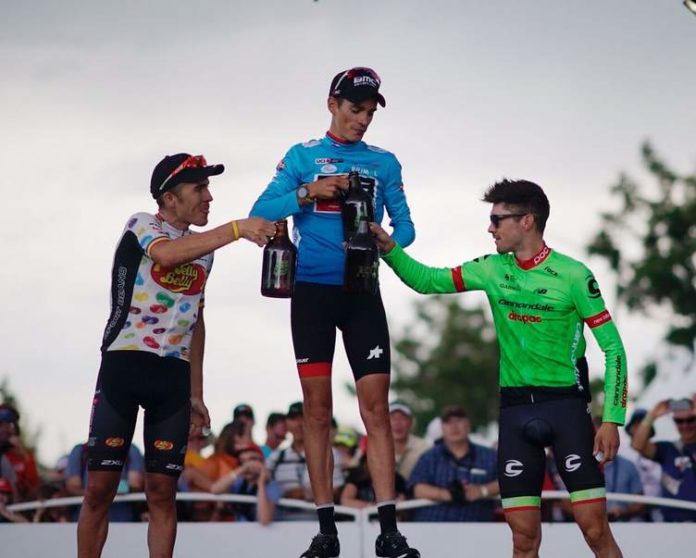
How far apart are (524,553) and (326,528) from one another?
1074 millimetres

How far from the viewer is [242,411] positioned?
11969 mm

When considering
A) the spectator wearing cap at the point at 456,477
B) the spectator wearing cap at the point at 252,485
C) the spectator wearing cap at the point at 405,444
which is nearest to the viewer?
the spectator wearing cap at the point at 252,485

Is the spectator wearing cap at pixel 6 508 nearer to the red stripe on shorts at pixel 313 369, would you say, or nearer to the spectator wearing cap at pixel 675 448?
the red stripe on shorts at pixel 313 369

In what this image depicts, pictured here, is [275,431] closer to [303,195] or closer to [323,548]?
[323,548]

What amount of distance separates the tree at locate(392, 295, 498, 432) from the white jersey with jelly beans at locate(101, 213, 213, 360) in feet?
178

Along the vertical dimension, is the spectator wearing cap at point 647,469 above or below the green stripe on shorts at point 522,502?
above

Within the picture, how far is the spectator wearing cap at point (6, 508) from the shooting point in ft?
34.2

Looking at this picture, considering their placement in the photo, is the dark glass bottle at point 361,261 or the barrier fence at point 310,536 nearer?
the dark glass bottle at point 361,261

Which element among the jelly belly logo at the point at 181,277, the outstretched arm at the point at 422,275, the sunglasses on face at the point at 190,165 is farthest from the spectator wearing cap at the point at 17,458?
the outstretched arm at the point at 422,275

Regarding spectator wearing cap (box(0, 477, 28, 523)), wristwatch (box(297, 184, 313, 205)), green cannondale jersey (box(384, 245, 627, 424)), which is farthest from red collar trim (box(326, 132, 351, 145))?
spectator wearing cap (box(0, 477, 28, 523))

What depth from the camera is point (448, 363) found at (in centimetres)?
6900

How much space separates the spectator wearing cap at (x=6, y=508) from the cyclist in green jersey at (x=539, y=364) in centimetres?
431

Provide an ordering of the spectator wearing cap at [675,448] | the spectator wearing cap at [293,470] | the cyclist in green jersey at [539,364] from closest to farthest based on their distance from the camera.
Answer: the cyclist in green jersey at [539,364]
the spectator wearing cap at [675,448]
the spectator wearing cap at [293,470]

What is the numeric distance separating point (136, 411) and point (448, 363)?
6197 centimetres
